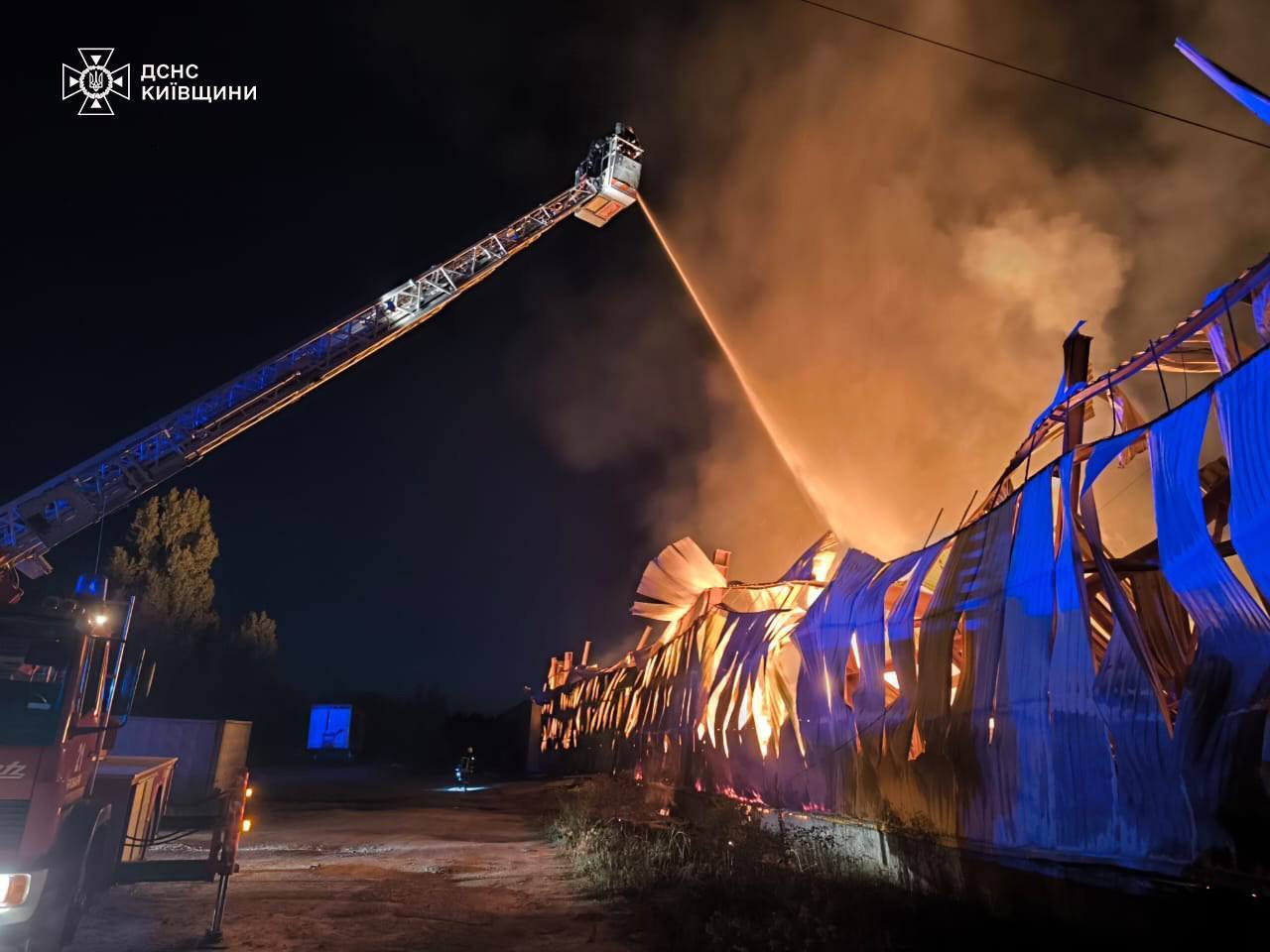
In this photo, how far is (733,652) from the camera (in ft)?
43.8

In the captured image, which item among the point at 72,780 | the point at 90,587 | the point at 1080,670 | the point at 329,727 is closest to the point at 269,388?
the point at 90,587

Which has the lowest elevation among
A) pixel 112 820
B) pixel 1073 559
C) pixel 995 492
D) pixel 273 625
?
pixel 112 820

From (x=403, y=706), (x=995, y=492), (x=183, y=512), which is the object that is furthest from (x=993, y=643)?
(x=403, y=706)

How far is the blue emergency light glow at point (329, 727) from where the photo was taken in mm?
42188

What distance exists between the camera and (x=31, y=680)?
5922 mm

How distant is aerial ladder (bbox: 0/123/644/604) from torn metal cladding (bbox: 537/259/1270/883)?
952 centimetres

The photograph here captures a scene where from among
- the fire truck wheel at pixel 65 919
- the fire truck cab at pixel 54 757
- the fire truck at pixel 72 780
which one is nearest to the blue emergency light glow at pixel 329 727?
the fire truck at pixel 72 780

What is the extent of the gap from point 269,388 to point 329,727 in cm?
3057

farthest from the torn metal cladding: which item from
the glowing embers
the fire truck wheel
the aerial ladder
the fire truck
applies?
the aerial ladder

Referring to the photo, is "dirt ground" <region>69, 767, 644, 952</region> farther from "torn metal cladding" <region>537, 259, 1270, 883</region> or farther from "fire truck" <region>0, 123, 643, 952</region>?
"torn metal cladding" <region>537, 259, 1270, 883</region>

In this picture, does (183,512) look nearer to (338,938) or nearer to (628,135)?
(628,135)

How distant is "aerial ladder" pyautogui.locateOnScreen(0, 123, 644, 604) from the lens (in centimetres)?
1368

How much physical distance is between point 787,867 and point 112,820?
6282 millimetres

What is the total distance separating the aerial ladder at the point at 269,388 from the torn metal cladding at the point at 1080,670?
952 cm
